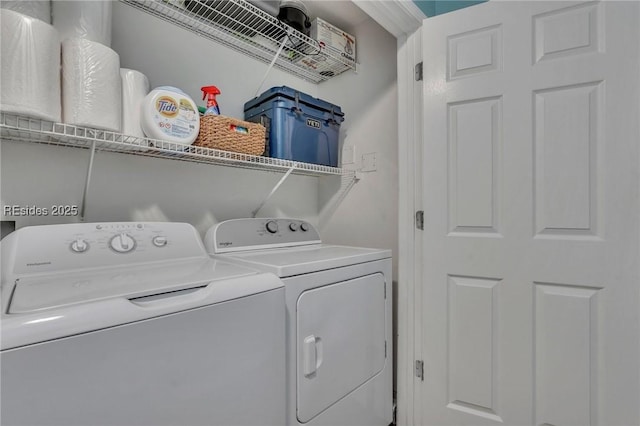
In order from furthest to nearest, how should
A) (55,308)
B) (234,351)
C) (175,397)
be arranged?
(234,351)
(175,397)
(55,308)

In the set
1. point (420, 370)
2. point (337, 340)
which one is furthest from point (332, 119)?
point (420, 370)

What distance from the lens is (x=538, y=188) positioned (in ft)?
4.54

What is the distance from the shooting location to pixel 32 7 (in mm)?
960

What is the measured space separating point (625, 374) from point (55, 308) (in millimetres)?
1917

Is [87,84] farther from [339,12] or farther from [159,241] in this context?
[339,12]

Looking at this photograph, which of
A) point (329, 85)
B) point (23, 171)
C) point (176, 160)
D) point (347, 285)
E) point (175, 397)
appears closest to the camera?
point (175, 397)

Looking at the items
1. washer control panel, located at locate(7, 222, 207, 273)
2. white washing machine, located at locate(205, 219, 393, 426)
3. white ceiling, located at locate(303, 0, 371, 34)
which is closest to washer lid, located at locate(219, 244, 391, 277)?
white washing machine, located at locate(205, 219, 393, 426)

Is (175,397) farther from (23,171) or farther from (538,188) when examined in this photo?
(538,188)

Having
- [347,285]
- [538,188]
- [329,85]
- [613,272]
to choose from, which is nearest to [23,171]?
[347,285]

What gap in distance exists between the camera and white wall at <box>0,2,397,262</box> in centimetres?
125

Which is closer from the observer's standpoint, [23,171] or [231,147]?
[23,171]

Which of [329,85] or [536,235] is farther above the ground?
[329,85]

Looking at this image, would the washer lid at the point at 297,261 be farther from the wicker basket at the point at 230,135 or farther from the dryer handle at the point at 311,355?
the wicker basket at the point at 230,135

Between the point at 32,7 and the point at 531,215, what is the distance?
2.01 meters
